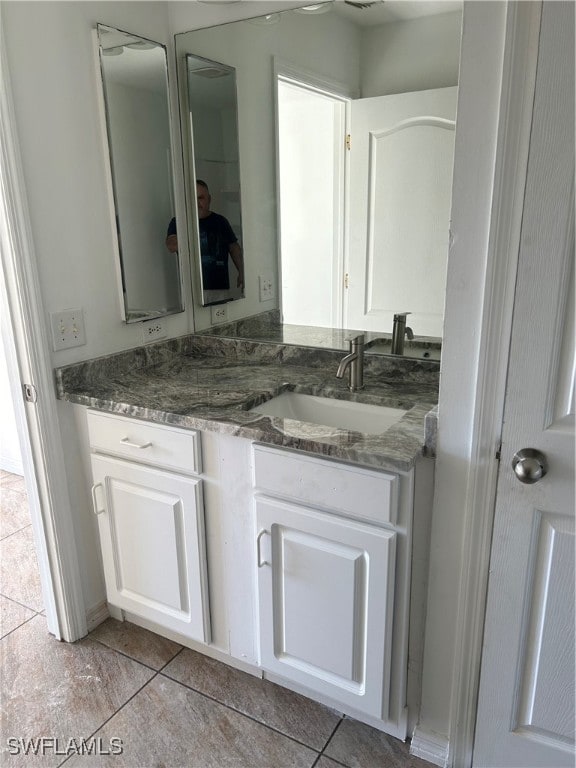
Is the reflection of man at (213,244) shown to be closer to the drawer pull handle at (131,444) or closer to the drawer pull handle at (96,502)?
the drawer pull handle at (131,444)

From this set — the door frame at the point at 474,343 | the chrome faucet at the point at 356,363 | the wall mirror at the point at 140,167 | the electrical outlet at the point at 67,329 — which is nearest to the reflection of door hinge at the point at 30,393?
the electrical outlet at the point at 67,329

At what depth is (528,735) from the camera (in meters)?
1.33

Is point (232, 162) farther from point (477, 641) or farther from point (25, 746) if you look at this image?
point (25, 746)

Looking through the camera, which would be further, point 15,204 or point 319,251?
point 319,251

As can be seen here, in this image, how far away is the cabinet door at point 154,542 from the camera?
1.65 m

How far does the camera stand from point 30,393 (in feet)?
5.58

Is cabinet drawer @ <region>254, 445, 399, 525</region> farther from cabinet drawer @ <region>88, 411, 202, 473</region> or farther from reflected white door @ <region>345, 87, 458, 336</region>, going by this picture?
reflected white door @ <region>345, 87, 458, 336</region>

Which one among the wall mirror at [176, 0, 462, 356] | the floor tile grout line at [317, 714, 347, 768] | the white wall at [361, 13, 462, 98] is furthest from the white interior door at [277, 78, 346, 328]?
the floor tile grout line at [317, 714, 347, 768]

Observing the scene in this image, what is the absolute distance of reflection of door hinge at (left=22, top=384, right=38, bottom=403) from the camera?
169 centimetres

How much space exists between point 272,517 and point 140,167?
4.17 ft

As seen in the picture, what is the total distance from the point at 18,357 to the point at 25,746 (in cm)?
109

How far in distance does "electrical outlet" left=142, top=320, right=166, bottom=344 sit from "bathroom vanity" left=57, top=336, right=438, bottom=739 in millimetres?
67

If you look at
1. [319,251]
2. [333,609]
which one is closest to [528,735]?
[333,609]

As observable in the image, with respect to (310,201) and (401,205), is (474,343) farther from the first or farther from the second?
(310,201)
